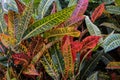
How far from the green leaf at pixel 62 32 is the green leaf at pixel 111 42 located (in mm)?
169

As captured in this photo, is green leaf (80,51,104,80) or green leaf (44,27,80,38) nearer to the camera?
green leaf (44,27,80,38)

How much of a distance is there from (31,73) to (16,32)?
204 mm

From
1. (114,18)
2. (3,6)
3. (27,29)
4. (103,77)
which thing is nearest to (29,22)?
(27,29)

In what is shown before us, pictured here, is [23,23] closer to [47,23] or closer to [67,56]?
[47,23]

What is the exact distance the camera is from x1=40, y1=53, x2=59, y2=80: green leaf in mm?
1305

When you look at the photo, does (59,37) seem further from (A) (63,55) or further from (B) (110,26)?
(B) (110,26)

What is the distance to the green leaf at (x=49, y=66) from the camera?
1305 mm

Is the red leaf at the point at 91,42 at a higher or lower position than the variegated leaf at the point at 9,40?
lower

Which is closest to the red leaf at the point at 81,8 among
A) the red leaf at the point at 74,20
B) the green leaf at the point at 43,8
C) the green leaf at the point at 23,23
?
the red leaf at the point at 74,20

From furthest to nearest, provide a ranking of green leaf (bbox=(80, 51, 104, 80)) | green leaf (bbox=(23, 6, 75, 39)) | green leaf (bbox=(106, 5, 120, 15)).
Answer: green leaf (bbox=(106, 5, 120, 15)) → green leaf (bbox=(80, 51, 104, 80)) → green leaf (bbox=(23, 6, 75, 39))

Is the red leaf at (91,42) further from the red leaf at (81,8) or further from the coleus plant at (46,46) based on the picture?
the red leaf at (81,8)

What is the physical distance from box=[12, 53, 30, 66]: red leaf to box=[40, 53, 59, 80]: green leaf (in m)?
0.08

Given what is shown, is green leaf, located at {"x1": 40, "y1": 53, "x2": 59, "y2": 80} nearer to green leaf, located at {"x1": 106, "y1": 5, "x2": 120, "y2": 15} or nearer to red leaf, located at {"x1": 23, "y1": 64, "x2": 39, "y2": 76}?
red leaf, located at {"x1": 23, "y1": 64, "x2": 39, "y2": 76}

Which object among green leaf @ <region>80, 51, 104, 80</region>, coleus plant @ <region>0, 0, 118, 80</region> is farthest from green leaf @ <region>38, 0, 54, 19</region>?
green leaf @ <region>80, 51, 104, 80</region>
